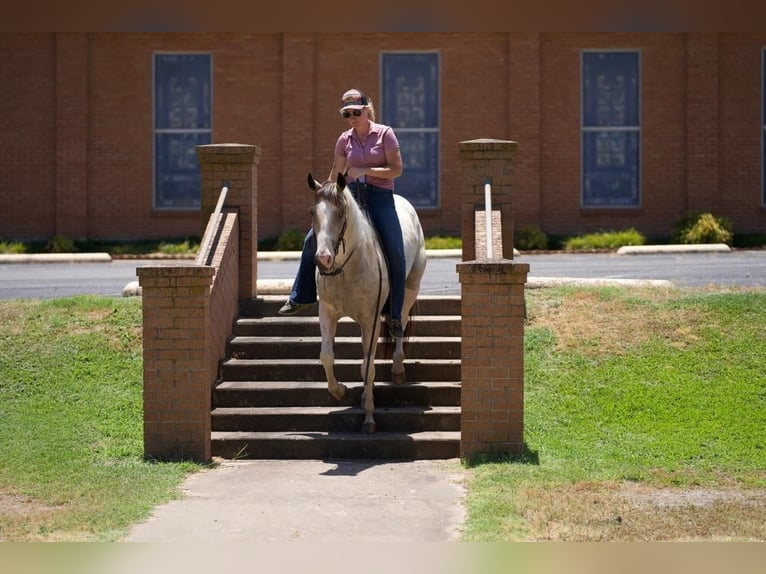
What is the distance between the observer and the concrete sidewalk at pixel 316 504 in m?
7.89

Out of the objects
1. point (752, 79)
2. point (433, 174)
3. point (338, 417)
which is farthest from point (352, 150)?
point (752, 79)

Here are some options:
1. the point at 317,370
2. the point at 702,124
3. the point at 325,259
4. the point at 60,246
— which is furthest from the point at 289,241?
the point at 325,259

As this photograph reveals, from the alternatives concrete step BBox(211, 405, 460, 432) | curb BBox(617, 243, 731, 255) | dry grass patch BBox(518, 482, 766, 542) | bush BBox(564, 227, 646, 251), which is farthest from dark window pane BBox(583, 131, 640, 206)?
dry grass patch BBox(518, 482, 766, 542)

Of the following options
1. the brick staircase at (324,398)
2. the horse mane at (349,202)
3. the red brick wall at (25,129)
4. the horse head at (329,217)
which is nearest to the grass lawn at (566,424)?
the brick staircase at (324,398)

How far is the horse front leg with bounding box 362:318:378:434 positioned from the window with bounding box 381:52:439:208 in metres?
16.6

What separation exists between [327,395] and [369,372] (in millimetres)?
771

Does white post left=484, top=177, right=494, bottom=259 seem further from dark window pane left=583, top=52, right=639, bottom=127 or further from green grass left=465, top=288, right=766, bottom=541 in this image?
dark window pane left=583, top=52, right=639, bottom=127

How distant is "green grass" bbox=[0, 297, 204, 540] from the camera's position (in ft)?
27.7

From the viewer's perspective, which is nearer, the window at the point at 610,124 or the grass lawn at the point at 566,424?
the grass lawn at the point at 566,424

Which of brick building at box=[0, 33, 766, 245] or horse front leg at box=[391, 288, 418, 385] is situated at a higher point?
brick building at box=[0, 33, 766, 245]

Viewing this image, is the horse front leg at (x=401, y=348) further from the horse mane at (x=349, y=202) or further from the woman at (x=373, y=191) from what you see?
the horse mane at (x=349, y=202)

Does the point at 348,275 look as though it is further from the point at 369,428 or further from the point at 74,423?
the point at 74,423

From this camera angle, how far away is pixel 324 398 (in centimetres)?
1151

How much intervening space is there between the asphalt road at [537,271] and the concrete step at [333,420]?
15.5ft
